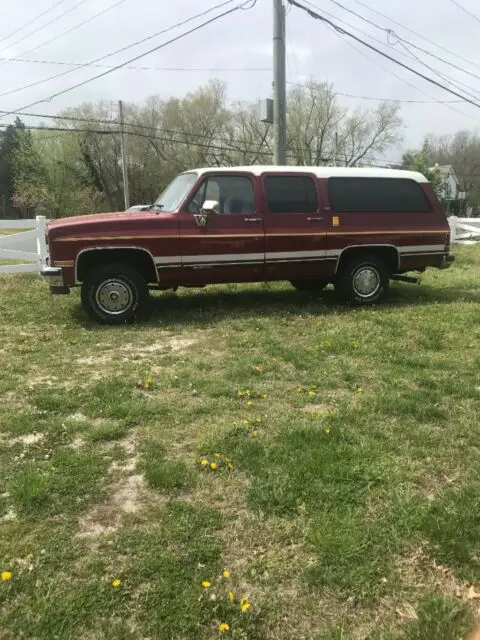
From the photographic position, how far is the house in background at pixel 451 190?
75.8 meters

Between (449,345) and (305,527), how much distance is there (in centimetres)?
387

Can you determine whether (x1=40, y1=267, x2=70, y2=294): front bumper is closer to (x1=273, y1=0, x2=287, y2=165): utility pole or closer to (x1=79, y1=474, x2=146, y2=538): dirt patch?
(x1=79, y1=474, x2=146, y2=538): dirt patch

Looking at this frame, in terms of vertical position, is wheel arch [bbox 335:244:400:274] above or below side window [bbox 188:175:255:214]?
below

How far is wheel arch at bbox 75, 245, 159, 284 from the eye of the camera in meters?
6.85

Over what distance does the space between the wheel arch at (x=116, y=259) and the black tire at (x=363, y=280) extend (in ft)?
8.94

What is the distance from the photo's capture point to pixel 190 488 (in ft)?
10.4

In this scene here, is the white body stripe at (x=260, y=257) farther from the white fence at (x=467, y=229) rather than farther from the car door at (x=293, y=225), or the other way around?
the white fence at (x=467, y=229)

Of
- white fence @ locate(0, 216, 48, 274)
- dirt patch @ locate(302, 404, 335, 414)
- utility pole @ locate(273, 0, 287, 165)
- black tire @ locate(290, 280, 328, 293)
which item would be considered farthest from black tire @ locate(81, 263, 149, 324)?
utility pole @ locate(273, 0, 287, 165)

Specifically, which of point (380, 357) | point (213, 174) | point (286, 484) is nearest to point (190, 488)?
point (286, 484)

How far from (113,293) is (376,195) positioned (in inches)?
157

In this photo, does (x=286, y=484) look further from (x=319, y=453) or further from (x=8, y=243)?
(x=8, y=243)

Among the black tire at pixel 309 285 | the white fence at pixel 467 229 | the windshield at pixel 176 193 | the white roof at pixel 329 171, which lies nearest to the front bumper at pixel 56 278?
the windshield at pixel 176 193

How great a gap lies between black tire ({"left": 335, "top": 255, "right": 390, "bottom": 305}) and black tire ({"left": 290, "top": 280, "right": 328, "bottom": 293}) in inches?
30.5

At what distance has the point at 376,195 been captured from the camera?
810cm
